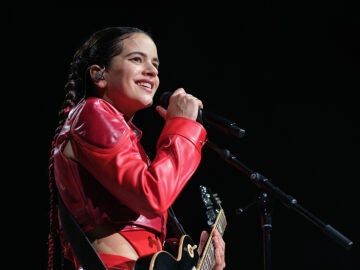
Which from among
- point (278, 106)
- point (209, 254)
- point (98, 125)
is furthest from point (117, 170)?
point (278, 106)

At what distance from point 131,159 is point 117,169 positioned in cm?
6

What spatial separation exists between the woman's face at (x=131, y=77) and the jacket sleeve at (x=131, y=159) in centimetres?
21

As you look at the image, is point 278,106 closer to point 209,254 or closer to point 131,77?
point 209,254

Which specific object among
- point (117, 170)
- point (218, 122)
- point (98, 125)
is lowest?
point (117, 170)

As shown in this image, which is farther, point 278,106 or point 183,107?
point 278,106

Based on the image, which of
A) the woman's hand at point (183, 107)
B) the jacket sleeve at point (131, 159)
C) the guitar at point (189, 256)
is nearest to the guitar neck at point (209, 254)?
the guitar at point (189, 256)

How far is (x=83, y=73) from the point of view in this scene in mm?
1853

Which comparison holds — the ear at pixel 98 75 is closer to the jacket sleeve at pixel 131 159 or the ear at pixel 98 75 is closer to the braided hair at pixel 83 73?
the braided hair at pixel 83 73

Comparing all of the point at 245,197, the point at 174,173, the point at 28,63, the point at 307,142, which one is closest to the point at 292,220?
the point at 245,197

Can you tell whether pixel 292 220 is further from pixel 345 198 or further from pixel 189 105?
pixel 189 105

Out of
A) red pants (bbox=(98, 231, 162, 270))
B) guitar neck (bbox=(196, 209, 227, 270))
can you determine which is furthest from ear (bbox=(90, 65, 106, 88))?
guitar neck (bbox=(196, 209, 227, 270))

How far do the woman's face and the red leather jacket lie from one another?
19 cm

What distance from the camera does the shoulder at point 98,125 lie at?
142cm

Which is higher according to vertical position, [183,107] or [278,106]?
[278,106]
